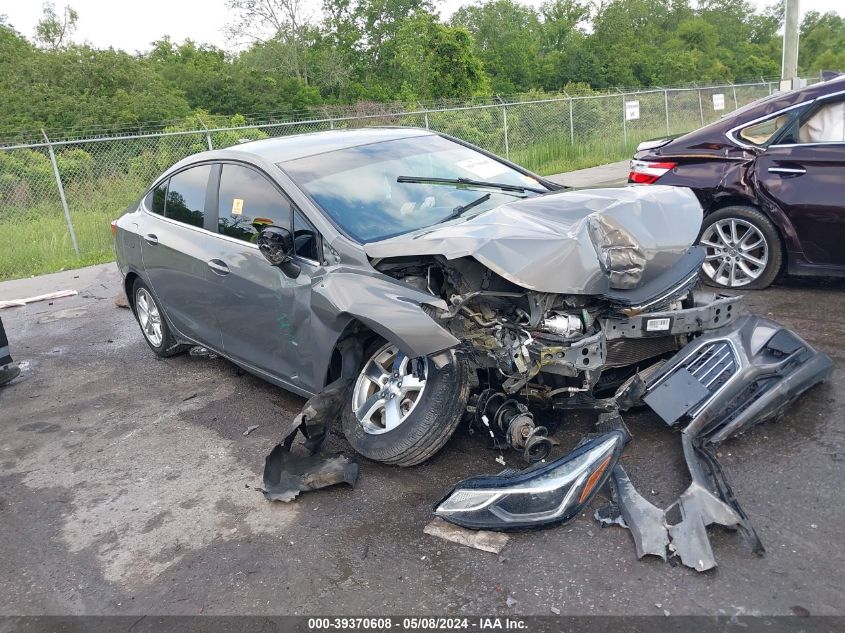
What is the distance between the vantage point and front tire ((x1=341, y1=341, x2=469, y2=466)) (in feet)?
12.4

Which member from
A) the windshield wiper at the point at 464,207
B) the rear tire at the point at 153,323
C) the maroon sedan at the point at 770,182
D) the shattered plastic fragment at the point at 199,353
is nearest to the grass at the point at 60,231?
the rear tire at the point at 153,323

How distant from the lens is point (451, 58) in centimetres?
2745

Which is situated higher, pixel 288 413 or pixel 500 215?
pixel 500 215

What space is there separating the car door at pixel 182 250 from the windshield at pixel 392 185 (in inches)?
39.1

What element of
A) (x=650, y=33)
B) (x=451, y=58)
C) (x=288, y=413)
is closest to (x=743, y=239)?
(x=288, y=413)

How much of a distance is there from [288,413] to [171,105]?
24.1 m

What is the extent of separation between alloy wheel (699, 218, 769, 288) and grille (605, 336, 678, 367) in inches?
103

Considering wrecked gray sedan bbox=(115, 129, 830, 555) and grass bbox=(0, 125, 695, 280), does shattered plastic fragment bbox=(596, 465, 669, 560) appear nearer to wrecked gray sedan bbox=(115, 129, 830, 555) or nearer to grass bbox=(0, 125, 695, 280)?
wrecked gray sedan bbox=(115, 129, 830, 555)

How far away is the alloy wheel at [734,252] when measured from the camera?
617cm

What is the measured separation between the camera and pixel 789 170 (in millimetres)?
5859

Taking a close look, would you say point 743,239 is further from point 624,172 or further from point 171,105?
point 171,105

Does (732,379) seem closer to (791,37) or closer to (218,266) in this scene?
(218,266)

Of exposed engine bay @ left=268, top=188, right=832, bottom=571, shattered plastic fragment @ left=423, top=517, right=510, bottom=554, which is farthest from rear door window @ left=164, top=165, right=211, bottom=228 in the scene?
shattered plastic fragment @ left=423, top=517, right=510, bottom=554

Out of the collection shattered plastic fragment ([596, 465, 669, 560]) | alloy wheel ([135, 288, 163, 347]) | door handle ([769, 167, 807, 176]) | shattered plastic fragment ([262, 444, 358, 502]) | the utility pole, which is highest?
the utility pole
